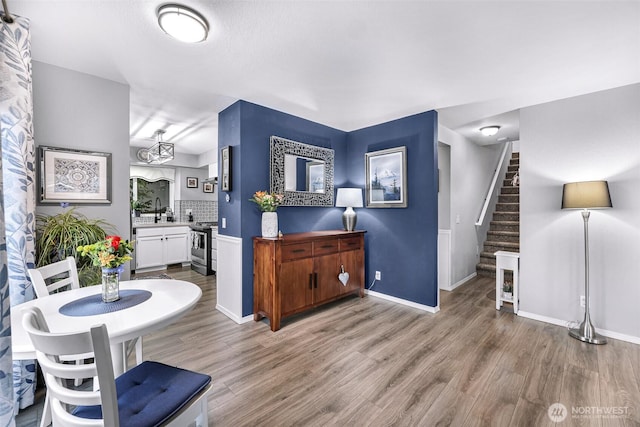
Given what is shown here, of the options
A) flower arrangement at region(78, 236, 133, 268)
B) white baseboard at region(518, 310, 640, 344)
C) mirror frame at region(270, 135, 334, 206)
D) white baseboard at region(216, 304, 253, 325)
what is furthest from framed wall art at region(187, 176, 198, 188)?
white baseboard at region(518, 310, 640, 344)

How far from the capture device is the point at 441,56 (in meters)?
2.17

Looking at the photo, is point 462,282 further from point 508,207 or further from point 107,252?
point 107,252

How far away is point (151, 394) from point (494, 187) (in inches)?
240

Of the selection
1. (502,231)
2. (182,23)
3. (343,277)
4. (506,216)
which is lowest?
(343,277)

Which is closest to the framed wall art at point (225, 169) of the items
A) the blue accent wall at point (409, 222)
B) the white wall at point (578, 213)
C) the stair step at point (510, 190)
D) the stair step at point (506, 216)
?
the blue accent wall at point (409, 222)

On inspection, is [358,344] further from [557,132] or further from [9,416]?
[557,132]

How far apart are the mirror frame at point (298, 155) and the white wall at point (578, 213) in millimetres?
2442

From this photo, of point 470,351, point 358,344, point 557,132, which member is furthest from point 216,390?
point 557,132

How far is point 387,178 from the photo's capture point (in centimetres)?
379

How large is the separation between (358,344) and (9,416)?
2293mm

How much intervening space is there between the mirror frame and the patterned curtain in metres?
2.01

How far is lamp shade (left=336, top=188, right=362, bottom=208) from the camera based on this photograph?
12.7ft

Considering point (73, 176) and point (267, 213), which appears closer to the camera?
point (73, 176)

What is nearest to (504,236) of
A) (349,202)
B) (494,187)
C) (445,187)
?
(494,187)
